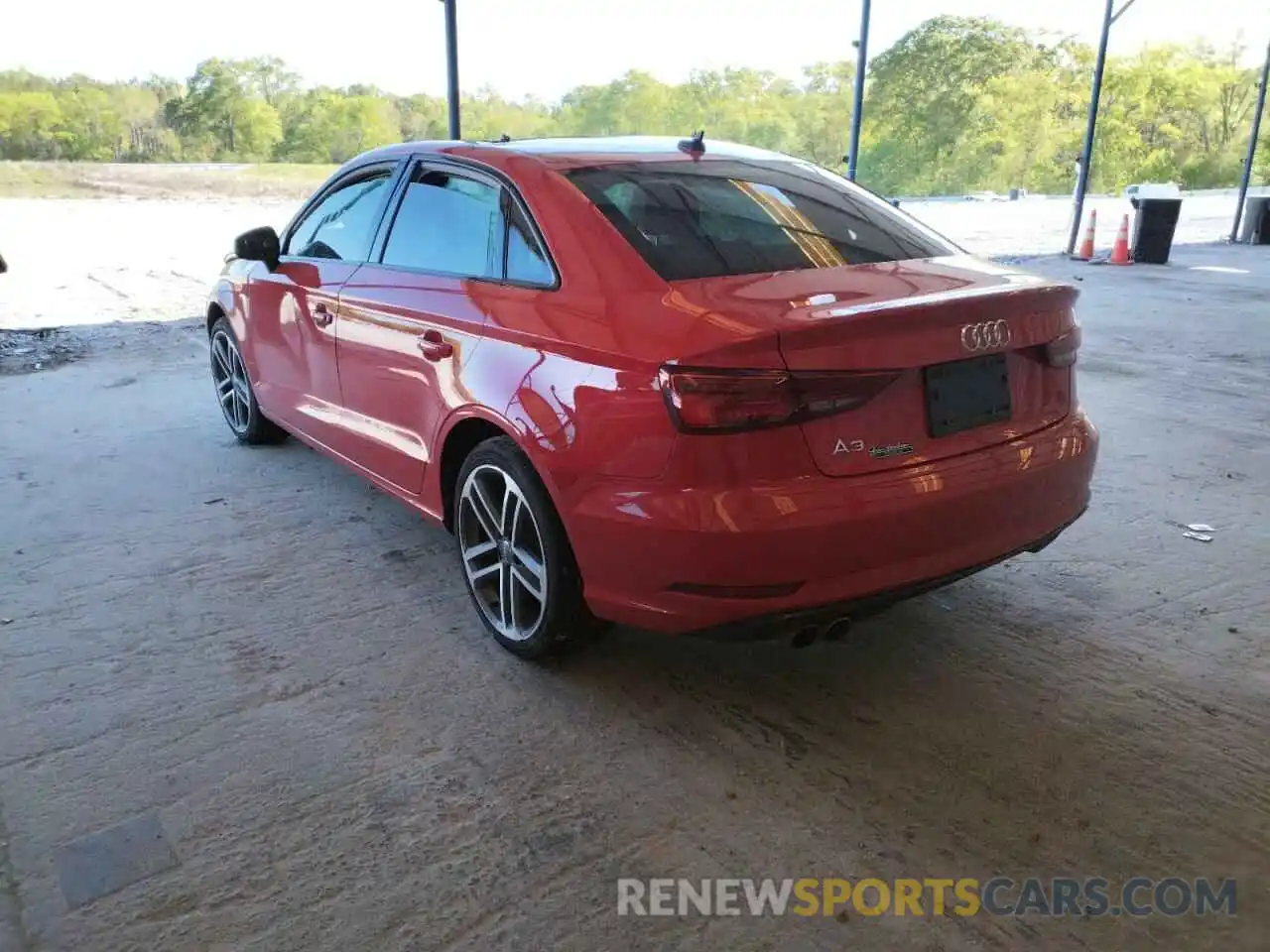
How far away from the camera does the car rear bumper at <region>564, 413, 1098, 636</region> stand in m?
2.30

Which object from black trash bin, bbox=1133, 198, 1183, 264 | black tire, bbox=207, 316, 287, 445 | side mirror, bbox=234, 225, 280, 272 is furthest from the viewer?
black trash bin, bbox=1133, 198, 1183, 264

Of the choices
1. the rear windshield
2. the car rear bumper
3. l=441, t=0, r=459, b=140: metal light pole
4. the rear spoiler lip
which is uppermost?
l=441, t=0, r=459, b=140: metal light pole

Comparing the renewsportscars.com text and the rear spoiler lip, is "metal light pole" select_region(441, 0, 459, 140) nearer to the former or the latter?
the rear spoiler lip

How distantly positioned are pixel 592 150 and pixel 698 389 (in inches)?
55.0

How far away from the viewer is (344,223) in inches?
162

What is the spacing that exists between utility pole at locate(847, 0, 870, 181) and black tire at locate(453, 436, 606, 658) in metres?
10.8

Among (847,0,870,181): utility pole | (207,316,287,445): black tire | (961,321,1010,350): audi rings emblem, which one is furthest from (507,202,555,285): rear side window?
(847,0,870,181): utility pole

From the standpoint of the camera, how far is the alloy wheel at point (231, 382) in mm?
5180

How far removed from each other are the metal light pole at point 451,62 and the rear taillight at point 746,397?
7.34 metres

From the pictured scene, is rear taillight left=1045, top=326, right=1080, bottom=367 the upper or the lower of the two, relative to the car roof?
lower

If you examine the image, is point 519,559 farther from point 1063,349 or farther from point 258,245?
point 258,245

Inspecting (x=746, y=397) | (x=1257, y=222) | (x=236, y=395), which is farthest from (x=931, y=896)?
(x=1257, y=222)

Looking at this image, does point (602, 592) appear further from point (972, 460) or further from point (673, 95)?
point (673, 95)

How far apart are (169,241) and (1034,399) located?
15865 millimetres
